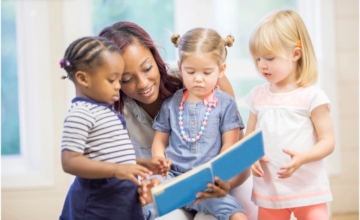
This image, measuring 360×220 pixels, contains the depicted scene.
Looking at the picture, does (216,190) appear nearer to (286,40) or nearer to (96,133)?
(96,133)

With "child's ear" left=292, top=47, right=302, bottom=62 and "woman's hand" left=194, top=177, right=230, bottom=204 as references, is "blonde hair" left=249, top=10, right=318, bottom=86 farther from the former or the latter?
"woman's hand" left=194, top=177, right=230, bottom=204

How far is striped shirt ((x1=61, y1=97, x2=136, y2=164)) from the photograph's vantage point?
1.29m

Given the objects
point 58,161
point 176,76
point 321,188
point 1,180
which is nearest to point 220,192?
point 321,188

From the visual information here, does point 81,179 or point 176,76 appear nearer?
point 81,179

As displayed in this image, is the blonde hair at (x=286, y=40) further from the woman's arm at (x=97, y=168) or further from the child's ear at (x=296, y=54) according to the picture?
the woman's arm at (x=97, y=168)

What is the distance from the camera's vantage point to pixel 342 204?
10.2ft

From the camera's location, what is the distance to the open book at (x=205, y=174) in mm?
1246

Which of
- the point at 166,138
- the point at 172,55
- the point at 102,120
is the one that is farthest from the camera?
the point at 172,55

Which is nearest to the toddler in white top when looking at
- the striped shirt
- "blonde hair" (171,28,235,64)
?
"blonde hair" (171,28,235,64)

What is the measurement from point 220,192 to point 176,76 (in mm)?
658

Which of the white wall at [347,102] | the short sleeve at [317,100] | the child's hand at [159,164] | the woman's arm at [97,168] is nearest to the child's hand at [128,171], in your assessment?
the woman's arm at [97,168]

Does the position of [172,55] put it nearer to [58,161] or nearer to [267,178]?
[58,161]

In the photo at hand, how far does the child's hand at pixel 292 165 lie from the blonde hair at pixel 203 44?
386 millimetres

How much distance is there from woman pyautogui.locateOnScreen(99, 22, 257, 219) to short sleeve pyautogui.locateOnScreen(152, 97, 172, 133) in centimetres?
4
